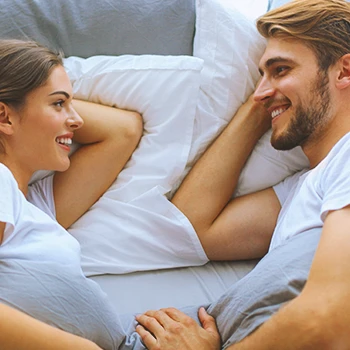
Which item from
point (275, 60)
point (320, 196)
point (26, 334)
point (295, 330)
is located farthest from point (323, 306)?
point (275, 60)

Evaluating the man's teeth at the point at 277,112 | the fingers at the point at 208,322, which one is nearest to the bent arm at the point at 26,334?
the fingers at the point at 208,322

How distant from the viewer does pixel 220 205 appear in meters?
1.54

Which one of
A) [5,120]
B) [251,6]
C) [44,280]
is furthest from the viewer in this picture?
[251,6]

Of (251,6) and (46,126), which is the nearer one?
(46,126)

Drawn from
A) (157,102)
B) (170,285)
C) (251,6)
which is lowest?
(170,285)

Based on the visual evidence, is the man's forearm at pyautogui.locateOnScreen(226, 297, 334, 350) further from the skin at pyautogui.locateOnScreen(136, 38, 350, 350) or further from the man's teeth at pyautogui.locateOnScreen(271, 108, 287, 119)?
the man's teeth at pyautogui.locateOnScreen(271, 108, 287, 119)

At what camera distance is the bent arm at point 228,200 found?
1.51 metres

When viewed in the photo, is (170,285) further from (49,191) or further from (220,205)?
(49,191)

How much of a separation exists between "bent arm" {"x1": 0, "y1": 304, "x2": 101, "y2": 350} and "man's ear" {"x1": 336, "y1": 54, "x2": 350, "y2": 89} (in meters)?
0.91

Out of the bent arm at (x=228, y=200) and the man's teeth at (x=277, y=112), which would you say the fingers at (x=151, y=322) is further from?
the man's teeth at (x=277, y=112)

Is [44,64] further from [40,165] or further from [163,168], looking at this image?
[163,168]

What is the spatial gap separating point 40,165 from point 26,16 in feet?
1.60

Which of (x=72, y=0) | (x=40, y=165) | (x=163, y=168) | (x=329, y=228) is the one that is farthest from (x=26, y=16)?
(x=329, y=228)

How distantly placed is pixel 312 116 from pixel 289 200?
229 mm
